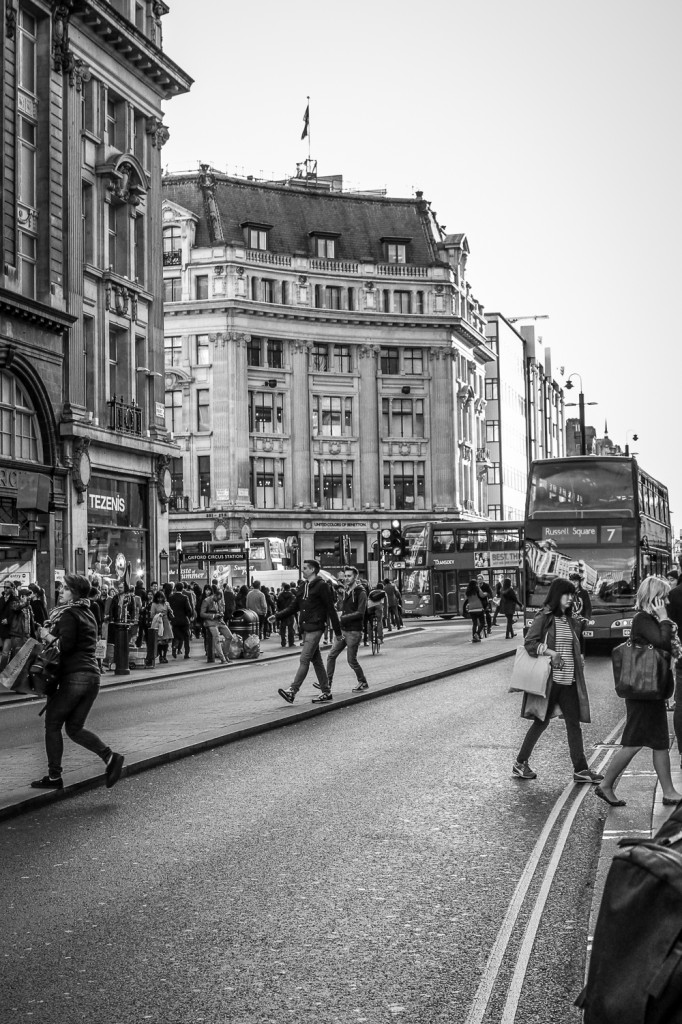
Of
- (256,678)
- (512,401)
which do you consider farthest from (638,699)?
(512,401)

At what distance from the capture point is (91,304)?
1501 inches

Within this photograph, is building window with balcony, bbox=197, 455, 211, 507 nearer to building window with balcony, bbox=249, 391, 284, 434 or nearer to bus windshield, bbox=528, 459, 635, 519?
building window with balcony, bbox=249, 391, 284, 434

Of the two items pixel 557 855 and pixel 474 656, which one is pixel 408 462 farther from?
pixel 557 855

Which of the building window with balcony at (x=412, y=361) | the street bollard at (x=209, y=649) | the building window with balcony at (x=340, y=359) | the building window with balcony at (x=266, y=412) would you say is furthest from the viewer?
the building window with balcony at (x=412, y=361)

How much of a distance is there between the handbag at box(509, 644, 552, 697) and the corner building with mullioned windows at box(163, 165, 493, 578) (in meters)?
62.7

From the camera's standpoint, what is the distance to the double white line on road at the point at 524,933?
17.0 ft

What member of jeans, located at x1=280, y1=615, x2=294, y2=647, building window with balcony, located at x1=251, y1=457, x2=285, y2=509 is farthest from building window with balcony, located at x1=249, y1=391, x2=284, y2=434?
jeans, located at x1=280, y1=615, x2=294, y2=647

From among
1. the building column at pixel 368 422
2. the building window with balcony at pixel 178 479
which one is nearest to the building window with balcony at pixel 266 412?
the building window with balcony at pixel 178 479

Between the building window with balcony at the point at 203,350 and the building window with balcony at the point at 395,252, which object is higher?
the building window with balcony at the point at 395,252

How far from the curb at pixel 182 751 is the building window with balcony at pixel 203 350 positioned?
56971 millimetres

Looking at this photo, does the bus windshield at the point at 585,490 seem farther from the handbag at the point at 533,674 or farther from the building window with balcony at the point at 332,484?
the building window with balcony at the point at 332,484

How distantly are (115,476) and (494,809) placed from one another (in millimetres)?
30644

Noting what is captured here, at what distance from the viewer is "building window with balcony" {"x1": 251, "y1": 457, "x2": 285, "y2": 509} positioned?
76.9 meters

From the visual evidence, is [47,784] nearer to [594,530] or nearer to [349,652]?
[349,652]
